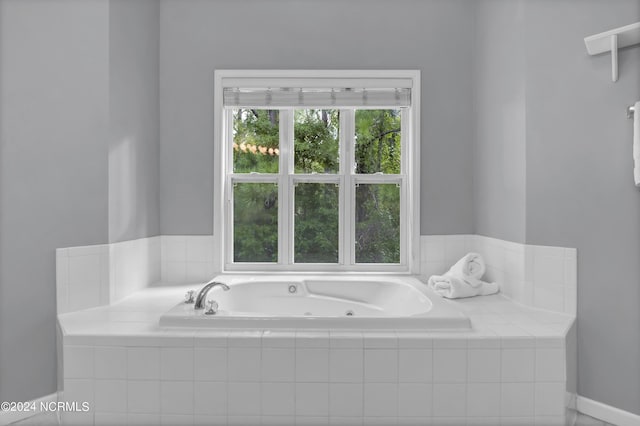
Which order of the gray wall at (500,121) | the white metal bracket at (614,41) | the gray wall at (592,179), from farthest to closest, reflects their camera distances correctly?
the gray wall at (500,121) < the gray wall at (592,179) < the white metal bracket at (614,41)

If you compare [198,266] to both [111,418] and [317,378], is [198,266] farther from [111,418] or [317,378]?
Answer: [317,378]

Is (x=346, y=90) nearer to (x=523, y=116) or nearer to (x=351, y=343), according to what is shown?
(x=523, y=116)

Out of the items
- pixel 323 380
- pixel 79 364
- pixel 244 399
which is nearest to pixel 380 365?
pixel 323 380

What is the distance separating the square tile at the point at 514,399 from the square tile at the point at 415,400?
1.00 ft

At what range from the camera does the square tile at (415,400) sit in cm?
162

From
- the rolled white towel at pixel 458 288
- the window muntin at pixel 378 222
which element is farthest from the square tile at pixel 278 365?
the window muntin at pixel 378 222

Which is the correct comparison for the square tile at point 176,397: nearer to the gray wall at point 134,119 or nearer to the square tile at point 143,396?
the square tile at point 143,396

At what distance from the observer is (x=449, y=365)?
5.32 ft

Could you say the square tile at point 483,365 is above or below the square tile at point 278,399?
above

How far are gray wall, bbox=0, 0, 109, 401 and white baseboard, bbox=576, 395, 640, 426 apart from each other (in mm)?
2646

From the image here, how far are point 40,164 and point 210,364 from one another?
132cm

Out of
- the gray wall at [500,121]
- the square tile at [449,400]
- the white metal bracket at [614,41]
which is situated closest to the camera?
the square tile at [449,400]

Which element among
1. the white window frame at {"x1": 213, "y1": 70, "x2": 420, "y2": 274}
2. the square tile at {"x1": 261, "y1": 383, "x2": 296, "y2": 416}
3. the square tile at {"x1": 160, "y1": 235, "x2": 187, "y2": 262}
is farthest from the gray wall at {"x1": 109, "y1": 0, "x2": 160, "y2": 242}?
the square tile at {"x1": 261, "y1": 383, "x2": 296, "y2": 416}

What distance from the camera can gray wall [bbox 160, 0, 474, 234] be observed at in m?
2.73
